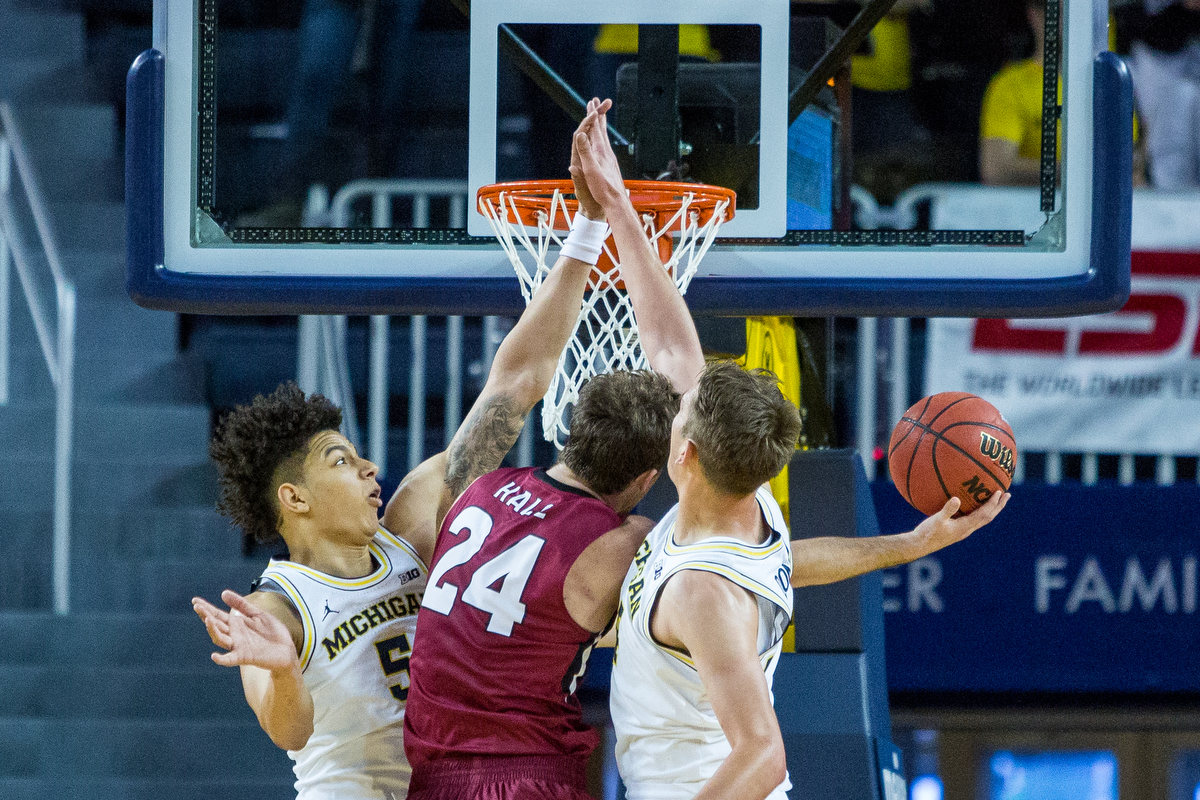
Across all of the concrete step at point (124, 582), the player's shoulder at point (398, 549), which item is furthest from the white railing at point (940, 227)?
the player's shoulder at point (398, 549)

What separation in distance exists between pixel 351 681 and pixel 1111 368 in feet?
13.2

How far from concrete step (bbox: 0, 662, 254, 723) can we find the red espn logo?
337cm

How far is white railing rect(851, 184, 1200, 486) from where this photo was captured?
5.98m

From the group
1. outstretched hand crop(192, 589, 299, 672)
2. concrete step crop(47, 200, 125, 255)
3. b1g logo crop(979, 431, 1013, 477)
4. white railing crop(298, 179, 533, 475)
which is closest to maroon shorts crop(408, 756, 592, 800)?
outstretched hand crop(192, 589, 299, 672)

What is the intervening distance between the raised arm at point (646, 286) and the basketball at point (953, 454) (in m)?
0.46

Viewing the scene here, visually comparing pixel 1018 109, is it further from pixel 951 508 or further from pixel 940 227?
pixel 951 508

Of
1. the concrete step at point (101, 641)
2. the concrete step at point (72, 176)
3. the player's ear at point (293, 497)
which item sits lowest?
the concrete step at point (101, 641)

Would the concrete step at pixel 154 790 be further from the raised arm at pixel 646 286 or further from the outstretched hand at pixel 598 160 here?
the outstretched hand at pixel 598 160

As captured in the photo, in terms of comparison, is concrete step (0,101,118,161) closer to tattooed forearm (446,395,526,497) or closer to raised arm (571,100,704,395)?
tattooed forearm (446,395,526,497)

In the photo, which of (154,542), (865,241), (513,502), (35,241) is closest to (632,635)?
(513,502)

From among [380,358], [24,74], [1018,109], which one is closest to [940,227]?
[1018,109]

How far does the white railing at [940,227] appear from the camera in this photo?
5984 millimetres

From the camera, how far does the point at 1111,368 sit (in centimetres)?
603

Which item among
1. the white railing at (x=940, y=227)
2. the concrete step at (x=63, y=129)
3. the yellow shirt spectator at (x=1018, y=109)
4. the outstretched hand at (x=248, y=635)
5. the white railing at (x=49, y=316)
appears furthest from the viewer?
the concrete step at (x=63, y=129)
